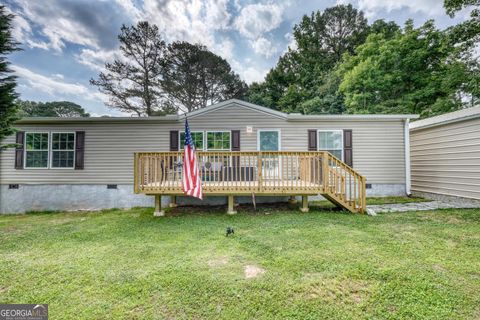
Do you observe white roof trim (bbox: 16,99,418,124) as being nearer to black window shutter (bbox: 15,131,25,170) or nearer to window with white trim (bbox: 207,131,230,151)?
black window shutter (bbox: 15,131,25,170)

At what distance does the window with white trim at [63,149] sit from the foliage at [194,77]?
1150 cm

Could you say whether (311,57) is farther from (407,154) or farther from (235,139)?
(235,139)

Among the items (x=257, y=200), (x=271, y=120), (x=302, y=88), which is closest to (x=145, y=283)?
(x=257, y=200)

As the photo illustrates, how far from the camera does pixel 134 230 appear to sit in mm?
4684

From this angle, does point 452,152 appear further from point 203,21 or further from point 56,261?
point 203,21

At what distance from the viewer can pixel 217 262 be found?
3045 mm

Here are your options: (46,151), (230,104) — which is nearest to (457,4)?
(230,104)

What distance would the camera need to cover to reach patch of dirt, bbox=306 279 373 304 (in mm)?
2218

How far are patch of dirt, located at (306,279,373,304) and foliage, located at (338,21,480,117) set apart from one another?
40.6 ft

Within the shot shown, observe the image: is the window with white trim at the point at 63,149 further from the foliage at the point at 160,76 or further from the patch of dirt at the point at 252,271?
the foliage at the point at 160,76

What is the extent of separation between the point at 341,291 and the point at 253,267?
1.07 metres

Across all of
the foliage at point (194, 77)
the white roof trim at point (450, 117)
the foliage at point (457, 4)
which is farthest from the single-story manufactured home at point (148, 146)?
the foliage at point (194, 77)

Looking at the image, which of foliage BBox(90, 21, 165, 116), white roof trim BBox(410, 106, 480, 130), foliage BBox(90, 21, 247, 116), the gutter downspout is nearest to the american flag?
the gutter downspout

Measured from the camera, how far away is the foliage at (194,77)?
18062 millimetres
